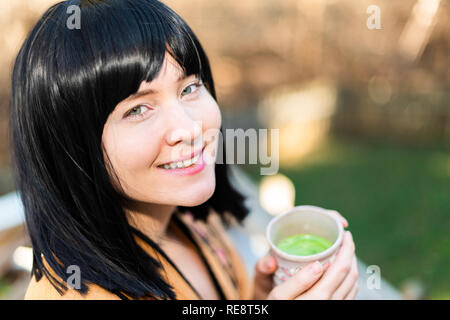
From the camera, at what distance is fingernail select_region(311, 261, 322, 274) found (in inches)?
38.6

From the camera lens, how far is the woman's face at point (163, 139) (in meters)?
0.93

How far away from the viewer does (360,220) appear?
358cm

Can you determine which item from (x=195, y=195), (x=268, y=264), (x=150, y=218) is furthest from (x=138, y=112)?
(x=268, y=264)

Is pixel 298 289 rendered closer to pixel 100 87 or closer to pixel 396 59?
pixel 100 87

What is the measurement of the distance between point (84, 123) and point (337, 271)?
0.70 metres

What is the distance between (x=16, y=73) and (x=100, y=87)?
25 cm

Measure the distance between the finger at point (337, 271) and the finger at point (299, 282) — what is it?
0.07 feet

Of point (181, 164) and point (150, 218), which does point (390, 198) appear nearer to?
point (150, 218)

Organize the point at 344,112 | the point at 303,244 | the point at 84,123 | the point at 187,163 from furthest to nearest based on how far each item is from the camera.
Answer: the point at 344,112, the point at 303,244, the point at 187,163, the point at 84,123

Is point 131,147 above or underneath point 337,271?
above

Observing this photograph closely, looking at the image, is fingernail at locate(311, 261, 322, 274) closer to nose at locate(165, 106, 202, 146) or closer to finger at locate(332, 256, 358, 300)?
finger at locate(332, 256, 358, 300)

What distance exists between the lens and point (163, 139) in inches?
37.7

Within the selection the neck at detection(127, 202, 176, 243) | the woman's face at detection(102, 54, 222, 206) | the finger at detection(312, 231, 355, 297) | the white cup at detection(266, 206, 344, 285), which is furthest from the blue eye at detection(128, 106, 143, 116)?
the finger at detection(312, 231, 355, 297)

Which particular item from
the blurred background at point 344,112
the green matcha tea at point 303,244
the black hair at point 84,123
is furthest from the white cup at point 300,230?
the blurred background at point 344,112
